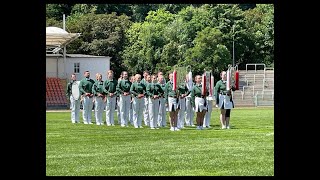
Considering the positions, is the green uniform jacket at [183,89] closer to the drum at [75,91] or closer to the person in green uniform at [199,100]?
the person in green uniform at [199,100]

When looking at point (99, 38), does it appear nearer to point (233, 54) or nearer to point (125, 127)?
point (233, 54)

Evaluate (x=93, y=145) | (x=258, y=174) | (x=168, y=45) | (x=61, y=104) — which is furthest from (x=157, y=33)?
(x=258, y=174)

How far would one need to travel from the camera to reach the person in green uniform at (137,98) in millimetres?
22938

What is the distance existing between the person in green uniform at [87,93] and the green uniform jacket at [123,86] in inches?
61.4

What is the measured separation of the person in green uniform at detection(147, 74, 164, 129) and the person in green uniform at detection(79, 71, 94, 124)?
9.61ft

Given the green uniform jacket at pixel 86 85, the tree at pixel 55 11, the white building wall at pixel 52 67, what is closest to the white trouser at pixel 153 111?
the green uniform jacket at pixel 86 85

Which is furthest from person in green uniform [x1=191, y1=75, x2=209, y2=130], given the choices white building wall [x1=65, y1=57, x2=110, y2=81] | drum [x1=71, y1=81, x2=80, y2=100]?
white building wall [x1=65, y1=57, x2=110, y2=81]

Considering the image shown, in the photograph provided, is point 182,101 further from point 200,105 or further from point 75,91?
point 75,91

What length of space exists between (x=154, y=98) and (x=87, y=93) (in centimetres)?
353

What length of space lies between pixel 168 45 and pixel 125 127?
33071mm

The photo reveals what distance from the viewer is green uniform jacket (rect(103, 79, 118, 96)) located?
2416 cm

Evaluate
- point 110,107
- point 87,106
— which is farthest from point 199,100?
point 87,106

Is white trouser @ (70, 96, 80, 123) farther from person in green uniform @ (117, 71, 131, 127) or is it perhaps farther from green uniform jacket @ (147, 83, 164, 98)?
green uniform jacket @ (147, 83, 164, 98)

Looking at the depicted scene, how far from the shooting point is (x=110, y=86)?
957 inches
